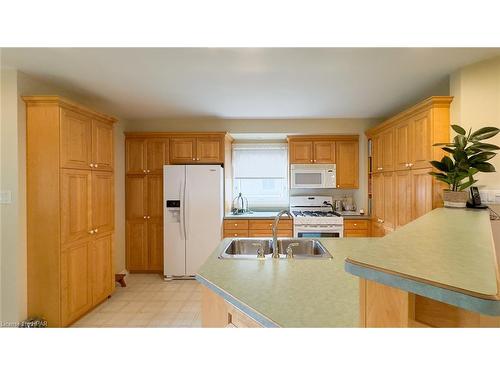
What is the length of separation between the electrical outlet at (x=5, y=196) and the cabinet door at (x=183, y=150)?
1.99m

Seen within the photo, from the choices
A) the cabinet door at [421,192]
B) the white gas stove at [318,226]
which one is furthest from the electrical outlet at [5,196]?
the cabinet door at [421,192]

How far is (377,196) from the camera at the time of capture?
3707mm

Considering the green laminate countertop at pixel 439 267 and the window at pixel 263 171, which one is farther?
the window at pixel 263 171

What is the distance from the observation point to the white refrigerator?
12.2ft

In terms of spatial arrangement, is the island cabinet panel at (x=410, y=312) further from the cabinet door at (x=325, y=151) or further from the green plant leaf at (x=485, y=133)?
the cabinet door at (x=325, y=151)

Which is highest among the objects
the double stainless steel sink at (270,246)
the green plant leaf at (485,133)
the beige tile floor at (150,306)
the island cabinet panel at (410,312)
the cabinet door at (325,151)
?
the cabinet door at (325,151)

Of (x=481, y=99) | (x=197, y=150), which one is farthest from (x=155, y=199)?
(x=481, y=99)

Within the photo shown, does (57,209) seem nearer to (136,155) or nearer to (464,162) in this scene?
(136,155)

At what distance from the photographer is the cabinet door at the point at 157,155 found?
3977mm

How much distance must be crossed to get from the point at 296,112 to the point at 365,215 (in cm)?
189

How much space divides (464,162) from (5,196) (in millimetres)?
3870

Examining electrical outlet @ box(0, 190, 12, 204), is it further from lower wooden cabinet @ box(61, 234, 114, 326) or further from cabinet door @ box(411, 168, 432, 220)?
cabinet door @ box(411, 168, 432, 220)

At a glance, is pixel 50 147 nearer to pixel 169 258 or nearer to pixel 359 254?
pixel 169 258

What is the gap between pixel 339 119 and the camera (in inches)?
161
